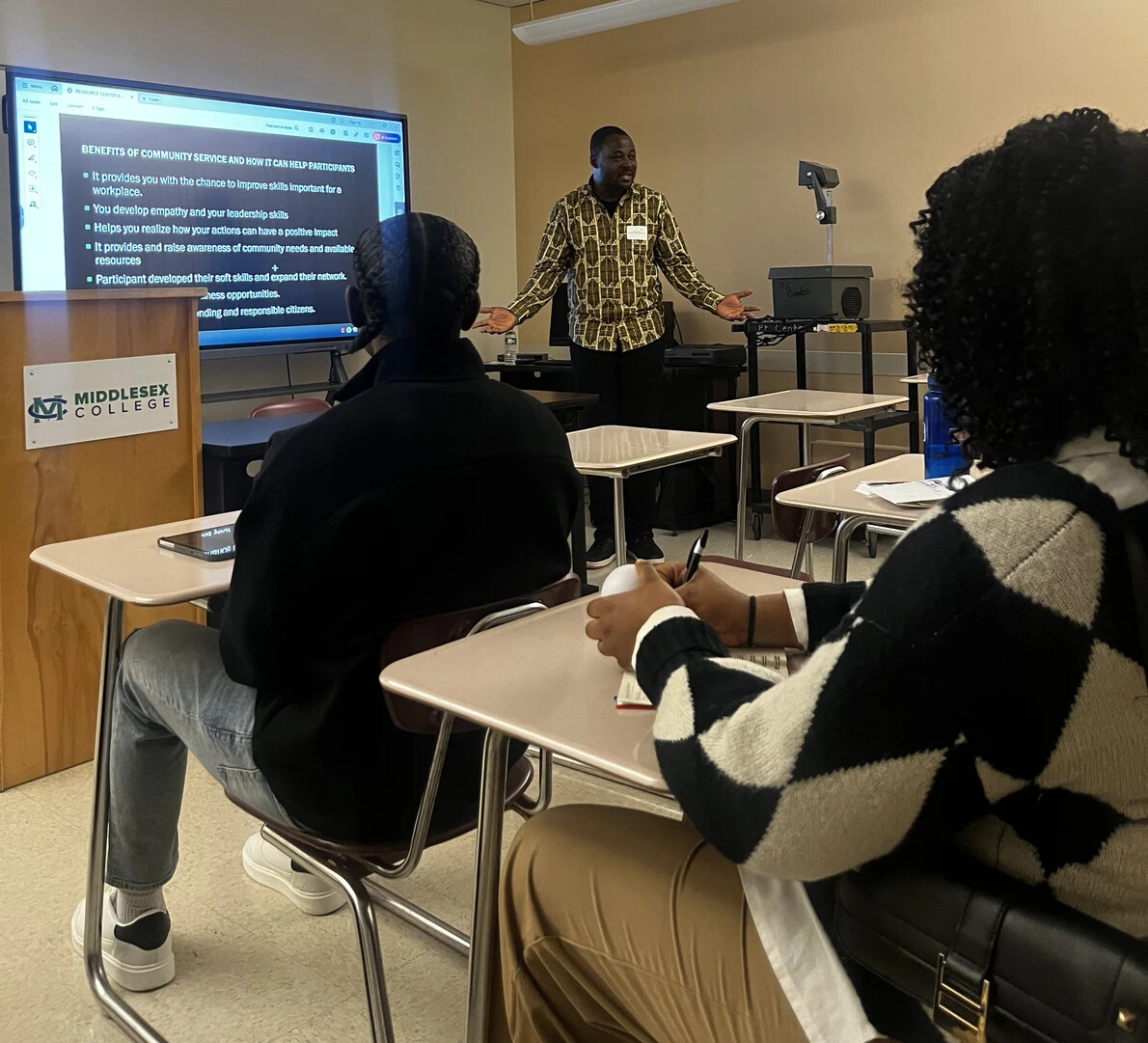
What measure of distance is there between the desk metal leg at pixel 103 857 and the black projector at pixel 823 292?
368 cm

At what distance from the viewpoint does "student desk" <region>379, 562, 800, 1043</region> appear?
3.39 ft

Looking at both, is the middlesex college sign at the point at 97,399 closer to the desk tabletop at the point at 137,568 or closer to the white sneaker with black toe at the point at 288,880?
the desk tabletop at the point at 137,568

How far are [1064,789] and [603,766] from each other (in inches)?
15.0

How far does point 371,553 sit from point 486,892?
425mm

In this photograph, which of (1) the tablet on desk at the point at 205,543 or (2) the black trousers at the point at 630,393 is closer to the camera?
(1) the tablet on desk at the point at 205,543

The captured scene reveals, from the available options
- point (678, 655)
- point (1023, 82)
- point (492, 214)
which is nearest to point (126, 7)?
point (492, 214)

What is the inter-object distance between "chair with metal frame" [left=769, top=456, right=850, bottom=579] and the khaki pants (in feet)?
4.30

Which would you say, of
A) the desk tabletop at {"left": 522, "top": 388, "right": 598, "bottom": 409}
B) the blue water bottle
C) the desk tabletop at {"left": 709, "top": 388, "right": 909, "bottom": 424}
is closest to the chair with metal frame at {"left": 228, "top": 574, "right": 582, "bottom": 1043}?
the blue water bottle

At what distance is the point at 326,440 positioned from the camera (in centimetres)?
134

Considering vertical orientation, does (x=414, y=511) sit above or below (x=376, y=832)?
above

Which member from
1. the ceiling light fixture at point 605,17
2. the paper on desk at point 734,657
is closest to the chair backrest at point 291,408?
the paper on desk at point 734,657

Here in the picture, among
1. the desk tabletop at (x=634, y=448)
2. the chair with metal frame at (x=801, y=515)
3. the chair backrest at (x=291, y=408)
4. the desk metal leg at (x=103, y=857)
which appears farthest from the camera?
the chair backrest at (x=291, y=408)

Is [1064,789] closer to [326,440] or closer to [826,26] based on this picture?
[326,440]

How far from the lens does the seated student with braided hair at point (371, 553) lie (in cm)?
135
